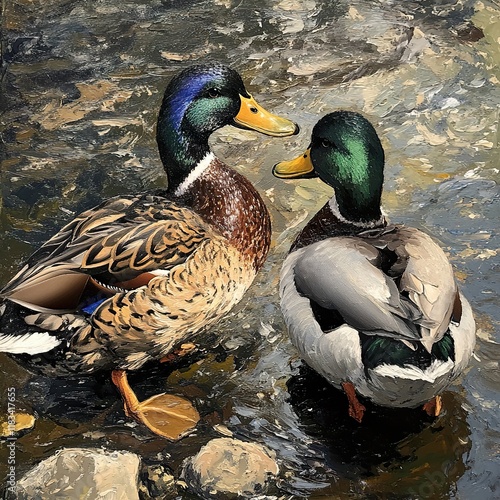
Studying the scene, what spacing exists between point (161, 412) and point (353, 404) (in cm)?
79

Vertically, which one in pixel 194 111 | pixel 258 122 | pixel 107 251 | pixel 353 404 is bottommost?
pixel 353 404

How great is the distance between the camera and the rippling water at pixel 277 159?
12.8ft

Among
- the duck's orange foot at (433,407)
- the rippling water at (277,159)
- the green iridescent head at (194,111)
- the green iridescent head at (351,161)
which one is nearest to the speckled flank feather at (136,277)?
the green iridescent head at (194,111)

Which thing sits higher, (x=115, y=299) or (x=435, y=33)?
(x=115, y=299)

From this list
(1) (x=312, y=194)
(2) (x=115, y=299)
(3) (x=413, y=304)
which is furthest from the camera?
(1) (x=312, y=194)

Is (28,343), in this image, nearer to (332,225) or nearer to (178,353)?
(178,353)

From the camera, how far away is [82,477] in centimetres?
366

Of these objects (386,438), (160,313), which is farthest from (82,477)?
(386,438)

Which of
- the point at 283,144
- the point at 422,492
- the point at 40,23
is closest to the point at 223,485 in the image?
the point at 422,492

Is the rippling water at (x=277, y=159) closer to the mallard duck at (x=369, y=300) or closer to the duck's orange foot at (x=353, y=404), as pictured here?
the duck's orange foot at (x=353, y=404)

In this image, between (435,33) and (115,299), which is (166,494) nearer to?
(115,299)

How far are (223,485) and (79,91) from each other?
3.45 m

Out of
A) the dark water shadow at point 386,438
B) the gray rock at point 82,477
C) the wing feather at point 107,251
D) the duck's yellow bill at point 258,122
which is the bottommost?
the dark water shadow at point 386,438

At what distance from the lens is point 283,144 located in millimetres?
5711
